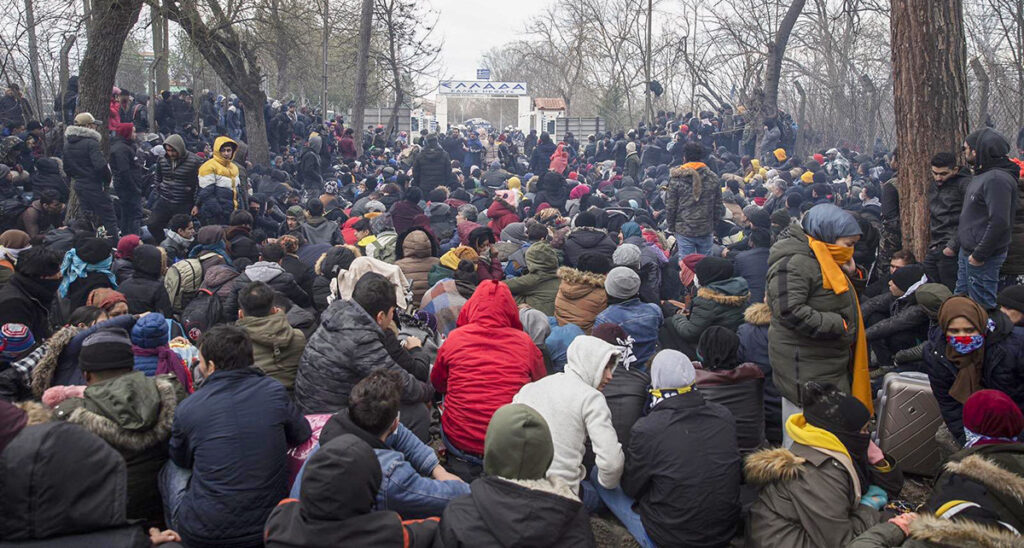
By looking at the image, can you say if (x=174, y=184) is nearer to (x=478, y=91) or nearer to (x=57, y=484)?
(x=57, y=484)

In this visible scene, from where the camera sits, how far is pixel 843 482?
3420 mm

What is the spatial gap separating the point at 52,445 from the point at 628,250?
512cm

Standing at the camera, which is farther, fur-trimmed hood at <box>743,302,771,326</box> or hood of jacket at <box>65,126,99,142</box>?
hood of jacket at <box>65,126,99,142</box>

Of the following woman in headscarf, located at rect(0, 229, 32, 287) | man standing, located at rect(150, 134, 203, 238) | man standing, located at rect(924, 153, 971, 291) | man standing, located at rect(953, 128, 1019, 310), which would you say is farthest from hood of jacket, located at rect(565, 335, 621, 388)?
man standing, located at rect(150, 134, 203, 238)

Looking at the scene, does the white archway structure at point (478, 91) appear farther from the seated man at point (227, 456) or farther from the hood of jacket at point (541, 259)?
the seated man at point (227, 456)

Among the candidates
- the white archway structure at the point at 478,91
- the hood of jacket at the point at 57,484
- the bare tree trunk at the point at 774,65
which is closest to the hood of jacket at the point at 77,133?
the hood of jacket at the point at 57,484

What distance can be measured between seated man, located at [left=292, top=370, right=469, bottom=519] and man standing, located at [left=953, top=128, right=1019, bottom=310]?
14.0 ft

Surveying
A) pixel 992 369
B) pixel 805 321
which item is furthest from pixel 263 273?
pixel 992 369

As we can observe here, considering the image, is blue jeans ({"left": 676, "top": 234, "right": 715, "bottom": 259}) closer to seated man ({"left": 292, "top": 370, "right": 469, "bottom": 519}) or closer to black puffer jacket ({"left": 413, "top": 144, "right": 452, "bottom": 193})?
black puffer jacket ({"left": 413, "top": 144, "right": 452, "bottom": 193})

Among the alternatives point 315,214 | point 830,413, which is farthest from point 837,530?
point 315,214

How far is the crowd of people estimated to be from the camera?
294 centimetres

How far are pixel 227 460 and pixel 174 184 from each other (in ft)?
22.1

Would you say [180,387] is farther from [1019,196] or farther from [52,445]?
[1019,196]

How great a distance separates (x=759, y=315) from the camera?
5141 millimetres
